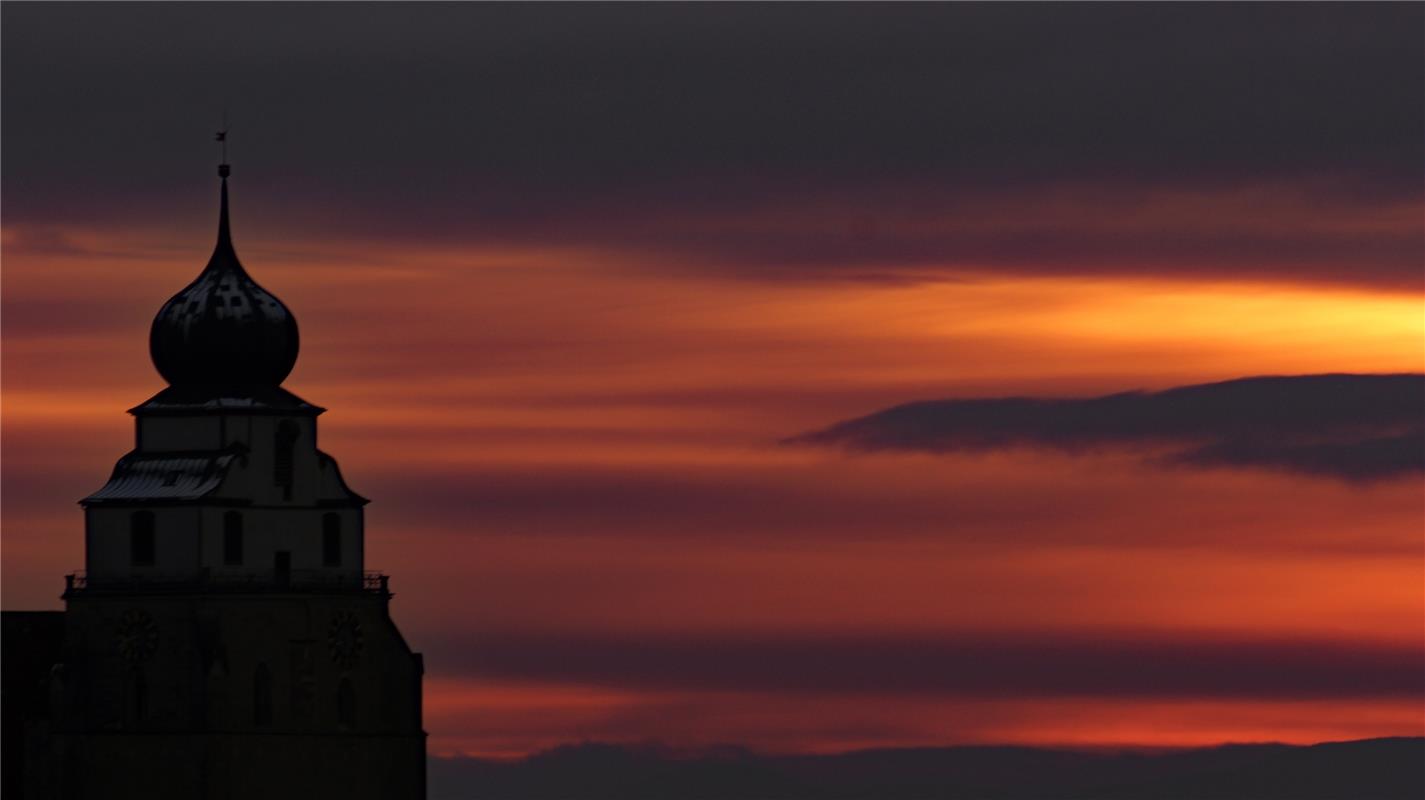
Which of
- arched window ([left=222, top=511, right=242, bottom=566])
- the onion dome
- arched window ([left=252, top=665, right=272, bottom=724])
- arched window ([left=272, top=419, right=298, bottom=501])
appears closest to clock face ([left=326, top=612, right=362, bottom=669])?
arched window ([left=252, top=665, right=272, bottom=724])

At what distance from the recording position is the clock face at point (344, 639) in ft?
419

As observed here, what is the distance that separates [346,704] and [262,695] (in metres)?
3.28

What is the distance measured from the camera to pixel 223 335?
420 feet

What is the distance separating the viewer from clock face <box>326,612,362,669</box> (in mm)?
127625

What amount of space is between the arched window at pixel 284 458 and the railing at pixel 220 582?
109 inches

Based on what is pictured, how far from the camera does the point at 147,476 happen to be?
12712 centimetres

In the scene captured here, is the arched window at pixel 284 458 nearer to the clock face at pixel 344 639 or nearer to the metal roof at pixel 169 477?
the metal roof at pixel 169 477

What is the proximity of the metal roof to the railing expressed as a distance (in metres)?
2.58

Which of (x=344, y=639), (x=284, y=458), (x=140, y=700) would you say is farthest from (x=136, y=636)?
(x=284, y=458)

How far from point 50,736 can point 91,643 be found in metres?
3.40

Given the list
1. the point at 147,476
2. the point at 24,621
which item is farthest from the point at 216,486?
the point at 24,621

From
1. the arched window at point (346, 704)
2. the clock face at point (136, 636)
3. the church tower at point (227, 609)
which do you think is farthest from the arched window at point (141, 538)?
the arched window at point (346, 704)

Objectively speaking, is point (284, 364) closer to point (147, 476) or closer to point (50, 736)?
point (147, 476)

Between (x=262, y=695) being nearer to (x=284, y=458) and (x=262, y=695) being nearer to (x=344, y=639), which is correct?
(x=344, y=639)
